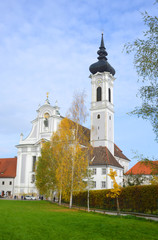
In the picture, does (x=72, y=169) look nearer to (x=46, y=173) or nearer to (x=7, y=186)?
(x=46, y=173)

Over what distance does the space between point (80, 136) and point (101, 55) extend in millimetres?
43683

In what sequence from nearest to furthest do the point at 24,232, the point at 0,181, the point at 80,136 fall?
the point at 24,232, the point at 80,136, the point at 0,181

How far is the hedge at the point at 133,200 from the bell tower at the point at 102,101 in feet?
93.9

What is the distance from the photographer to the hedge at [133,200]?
81.0 ft

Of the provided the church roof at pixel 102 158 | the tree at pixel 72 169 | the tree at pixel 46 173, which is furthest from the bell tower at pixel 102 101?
the tree at pixel 72 169

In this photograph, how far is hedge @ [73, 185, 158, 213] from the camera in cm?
2469

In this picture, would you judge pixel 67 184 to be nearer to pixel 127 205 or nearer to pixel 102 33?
pixel 127 205

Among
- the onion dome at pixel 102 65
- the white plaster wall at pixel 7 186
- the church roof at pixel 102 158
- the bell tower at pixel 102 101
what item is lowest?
the white plaster wall at pixel 7 186

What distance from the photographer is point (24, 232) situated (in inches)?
459

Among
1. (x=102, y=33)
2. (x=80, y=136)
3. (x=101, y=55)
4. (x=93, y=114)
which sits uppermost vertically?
(x=102, y=33)

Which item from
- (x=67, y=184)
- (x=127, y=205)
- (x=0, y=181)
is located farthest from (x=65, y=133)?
(x=0, y=181)

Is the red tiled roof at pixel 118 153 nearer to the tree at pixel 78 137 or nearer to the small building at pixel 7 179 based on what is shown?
→ the small building at pixel 7 179

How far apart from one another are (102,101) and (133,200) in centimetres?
3947

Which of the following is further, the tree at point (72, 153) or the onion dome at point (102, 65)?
the onion dome at point (102, 65)
